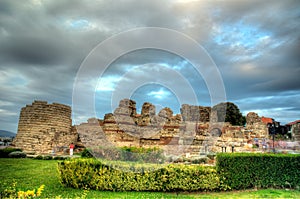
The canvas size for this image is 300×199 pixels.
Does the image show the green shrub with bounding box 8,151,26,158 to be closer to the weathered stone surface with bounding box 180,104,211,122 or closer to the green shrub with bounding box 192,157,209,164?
the green shrub with bounding box 192,157,209,164

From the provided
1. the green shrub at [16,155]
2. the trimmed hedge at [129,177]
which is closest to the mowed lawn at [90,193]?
the trimmed hedge at [129,177]

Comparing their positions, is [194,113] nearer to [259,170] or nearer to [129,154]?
[129,154]

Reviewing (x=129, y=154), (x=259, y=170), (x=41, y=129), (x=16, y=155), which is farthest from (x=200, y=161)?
(x=41, y=129)

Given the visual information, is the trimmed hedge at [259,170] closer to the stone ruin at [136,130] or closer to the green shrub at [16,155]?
the stone ruin at [136,130]

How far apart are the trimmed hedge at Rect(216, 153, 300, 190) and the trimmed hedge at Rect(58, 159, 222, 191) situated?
958mm

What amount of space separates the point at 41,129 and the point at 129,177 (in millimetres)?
15206

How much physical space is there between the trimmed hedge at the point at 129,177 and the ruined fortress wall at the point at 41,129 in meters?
13.5

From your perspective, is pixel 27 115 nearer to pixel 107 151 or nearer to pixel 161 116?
pixel 161 116

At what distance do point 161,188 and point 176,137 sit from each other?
426 inches

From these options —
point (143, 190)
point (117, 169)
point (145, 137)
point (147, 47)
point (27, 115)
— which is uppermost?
point (147, 47)

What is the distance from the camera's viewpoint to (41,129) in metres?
20.4

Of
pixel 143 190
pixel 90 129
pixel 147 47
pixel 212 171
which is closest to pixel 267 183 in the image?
pixel 212 171

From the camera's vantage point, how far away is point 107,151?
9.72 meters

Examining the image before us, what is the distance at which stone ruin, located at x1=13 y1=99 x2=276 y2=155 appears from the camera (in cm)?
1881
